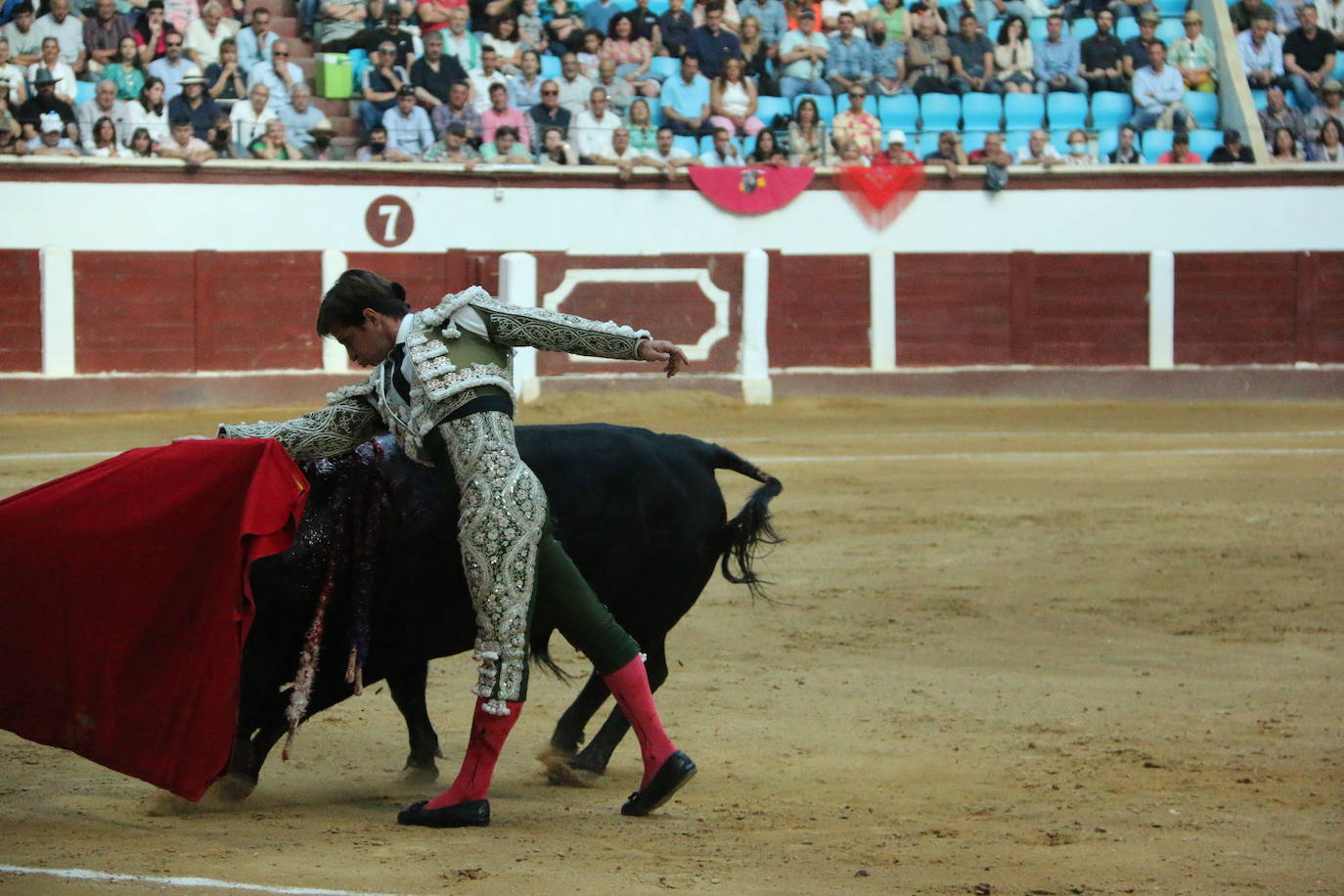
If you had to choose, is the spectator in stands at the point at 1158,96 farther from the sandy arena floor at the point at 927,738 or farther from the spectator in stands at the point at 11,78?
the spectator in stands at the point at 11,78

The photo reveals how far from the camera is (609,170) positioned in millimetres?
11641

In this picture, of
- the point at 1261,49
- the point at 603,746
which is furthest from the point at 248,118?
the point at 603,746

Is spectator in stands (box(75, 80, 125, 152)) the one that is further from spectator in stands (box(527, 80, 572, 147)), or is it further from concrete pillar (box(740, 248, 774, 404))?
concrete pillar (box(740, 248, 774, 404))

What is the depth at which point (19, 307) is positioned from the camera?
35.2 feet

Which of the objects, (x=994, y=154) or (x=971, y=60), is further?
(x=971, y=60)

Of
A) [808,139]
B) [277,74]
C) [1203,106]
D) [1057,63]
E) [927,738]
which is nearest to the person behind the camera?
[927,738]

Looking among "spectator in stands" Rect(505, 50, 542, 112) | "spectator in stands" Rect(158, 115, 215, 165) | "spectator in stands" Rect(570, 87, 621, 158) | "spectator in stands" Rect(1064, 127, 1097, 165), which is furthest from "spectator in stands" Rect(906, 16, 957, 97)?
"spectator in stands" Rect(158, 115, 215, 165)

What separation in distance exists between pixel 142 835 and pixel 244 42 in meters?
8.81

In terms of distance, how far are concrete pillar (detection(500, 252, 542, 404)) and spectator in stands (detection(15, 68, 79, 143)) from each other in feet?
9.35

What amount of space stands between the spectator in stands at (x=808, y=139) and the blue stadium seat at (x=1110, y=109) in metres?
2.22

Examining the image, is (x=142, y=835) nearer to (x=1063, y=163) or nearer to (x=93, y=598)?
(x=93, y=598)

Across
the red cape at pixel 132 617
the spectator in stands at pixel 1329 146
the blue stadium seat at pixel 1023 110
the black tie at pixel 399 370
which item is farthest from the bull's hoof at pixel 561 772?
the spectator in stands at pixel 1329 146

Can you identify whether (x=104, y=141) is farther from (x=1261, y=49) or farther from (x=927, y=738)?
(x=1261, y=49)

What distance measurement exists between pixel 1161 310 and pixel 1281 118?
5.78 ft
